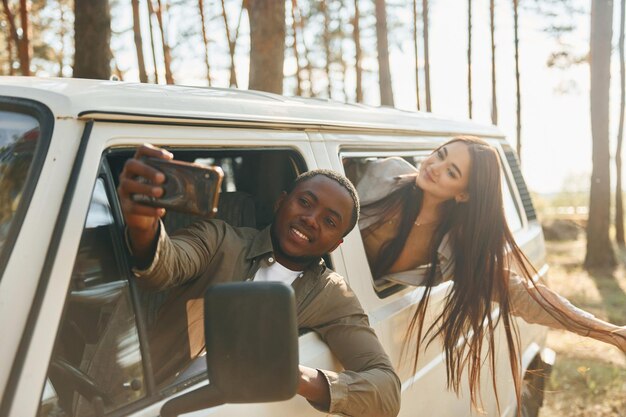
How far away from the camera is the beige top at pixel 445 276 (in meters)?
3.19

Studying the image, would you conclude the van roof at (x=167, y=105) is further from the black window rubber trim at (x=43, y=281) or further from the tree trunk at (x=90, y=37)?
the tree trunk at (x=90, y=37)

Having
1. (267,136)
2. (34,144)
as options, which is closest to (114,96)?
(34,144)

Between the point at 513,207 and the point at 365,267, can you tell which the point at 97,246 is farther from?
the point at 513,207

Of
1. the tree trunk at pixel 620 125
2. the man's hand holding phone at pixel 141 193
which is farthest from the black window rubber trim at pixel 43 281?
the tree trunk at pixel 620 125

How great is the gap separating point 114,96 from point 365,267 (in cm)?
132

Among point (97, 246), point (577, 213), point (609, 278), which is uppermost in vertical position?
point (97, 246)

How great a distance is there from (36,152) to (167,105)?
17.1 inches

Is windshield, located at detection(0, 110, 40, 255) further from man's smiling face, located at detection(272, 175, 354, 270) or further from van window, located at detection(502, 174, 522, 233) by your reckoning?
van window, located at detection(502, 174, 522, 233)

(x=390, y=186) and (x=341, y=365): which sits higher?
(x=390, y=186)

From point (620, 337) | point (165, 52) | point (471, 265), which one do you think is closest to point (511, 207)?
point (471, 265)

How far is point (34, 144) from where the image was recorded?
165cm

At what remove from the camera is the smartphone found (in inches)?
59.8

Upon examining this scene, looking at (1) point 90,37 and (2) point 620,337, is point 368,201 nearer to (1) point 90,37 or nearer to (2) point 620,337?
(2) point 620,337

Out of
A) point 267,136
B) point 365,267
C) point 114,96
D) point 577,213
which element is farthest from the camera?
point 577,213
